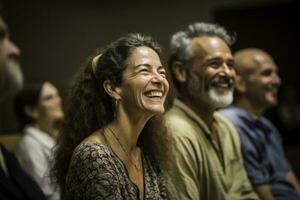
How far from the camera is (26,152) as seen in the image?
2.54m

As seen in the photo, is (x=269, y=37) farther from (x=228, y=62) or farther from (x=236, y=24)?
(x=228, y=62)

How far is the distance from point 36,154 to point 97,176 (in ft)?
4.20

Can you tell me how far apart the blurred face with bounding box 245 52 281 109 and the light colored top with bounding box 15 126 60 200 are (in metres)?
1.15

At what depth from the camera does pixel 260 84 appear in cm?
256

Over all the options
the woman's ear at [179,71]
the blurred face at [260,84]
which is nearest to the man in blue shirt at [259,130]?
the blurred face at [260,84]

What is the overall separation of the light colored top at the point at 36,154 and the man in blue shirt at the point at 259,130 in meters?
1.00

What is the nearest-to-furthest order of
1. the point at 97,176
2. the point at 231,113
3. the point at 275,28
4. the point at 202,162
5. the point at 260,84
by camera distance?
the point at 97,176, the point at 202,162, the point at 231,113, the point at 260,84, the point at 275,28

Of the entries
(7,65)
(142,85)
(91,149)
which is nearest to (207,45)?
(142,85)

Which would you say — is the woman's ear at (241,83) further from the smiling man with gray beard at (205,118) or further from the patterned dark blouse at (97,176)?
the patterned dark blouse at (97,176)

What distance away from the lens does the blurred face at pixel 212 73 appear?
1.95 meters

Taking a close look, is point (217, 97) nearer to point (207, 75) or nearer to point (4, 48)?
point (207, 75)

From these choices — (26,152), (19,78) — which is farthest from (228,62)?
(26,152)

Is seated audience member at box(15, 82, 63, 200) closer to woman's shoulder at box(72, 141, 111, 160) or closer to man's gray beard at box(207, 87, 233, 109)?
man's gray beard at box(207, 87, 233, 109)

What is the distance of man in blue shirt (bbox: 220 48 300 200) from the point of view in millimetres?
2246
